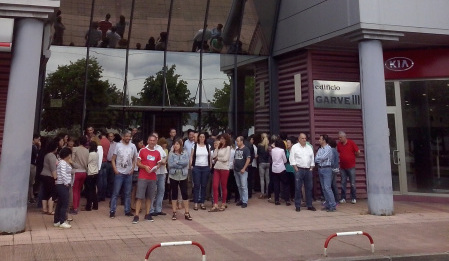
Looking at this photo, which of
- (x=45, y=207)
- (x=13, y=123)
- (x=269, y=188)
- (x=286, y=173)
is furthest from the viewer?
(x=269, y=188)

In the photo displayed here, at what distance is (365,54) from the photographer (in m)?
9.44

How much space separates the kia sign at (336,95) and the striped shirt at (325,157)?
93.9 inches

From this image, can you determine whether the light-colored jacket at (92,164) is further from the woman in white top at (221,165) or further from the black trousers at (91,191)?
the woman in white top at (221,165)

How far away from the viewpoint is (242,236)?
693cm

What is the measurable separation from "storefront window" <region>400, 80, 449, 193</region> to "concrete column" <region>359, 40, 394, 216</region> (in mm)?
2789

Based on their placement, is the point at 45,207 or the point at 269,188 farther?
the point at 269,188

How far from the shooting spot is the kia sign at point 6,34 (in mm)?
6914

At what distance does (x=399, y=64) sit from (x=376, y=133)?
352 centimetres

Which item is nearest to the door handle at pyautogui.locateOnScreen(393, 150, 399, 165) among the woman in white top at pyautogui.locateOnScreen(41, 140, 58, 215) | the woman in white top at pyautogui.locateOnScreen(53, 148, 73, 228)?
the woman in white top at pyautogui.locateOnScreen(53, 148, 73, 228)

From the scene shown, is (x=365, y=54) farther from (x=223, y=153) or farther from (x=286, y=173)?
(x=223, y=153)

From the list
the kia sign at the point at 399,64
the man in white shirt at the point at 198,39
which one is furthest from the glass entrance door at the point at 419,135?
the man in white shirt at the point at 198,39

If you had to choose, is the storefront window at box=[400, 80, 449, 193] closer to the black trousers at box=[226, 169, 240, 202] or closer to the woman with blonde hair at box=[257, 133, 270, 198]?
the woman with blonde hair at box=[257, 133, 270, 198]

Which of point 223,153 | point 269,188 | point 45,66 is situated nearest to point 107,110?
point 45,66

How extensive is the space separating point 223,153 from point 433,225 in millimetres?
4860
